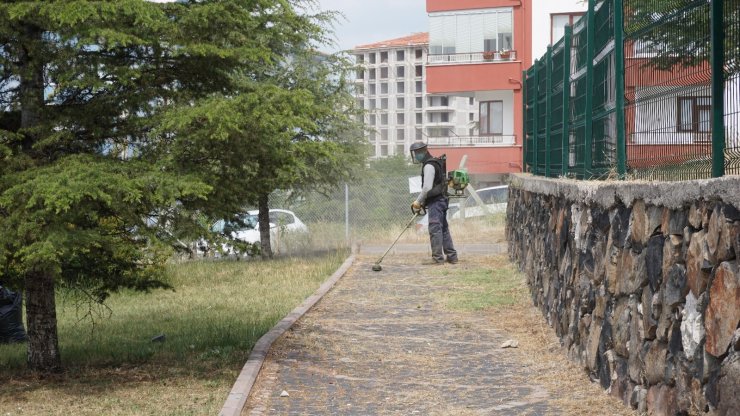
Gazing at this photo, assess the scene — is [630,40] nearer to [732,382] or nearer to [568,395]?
[568,395]

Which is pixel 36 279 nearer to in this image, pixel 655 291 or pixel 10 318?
pixel 10 318

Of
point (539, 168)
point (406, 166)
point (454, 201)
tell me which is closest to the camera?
point (539, 168)

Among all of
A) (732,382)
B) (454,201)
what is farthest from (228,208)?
(454,201)

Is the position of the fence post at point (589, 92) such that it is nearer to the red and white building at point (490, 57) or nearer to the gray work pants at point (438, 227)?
the gray work pants at point (438, 227)

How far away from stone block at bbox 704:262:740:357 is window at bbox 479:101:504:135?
31683 millimetres

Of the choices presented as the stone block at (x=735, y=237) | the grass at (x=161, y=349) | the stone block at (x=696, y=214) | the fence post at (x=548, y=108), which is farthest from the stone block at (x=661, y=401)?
the fence post at (x=548, y=108)

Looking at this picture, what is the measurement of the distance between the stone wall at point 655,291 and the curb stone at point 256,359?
2.43 meters

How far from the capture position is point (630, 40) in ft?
24.4

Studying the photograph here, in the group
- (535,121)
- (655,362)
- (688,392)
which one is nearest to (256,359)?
(655,362)

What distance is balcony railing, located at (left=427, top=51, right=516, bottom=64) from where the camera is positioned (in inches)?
1369

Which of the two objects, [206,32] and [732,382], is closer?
[732,382]

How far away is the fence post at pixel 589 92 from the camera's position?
9.33m

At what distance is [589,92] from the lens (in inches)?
372

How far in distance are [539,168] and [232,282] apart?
5.17 meters
